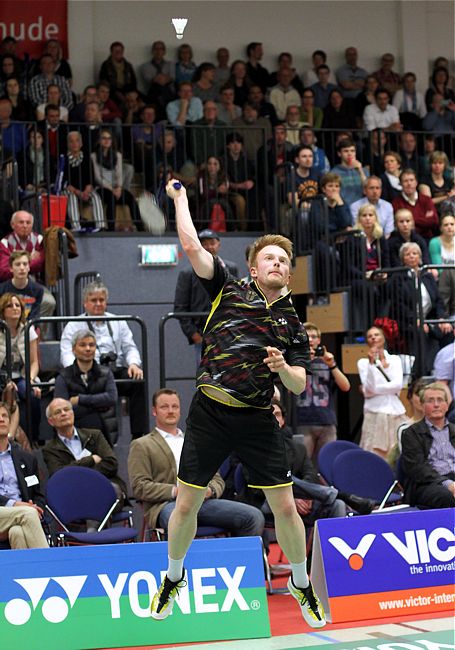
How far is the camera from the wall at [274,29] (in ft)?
54.9

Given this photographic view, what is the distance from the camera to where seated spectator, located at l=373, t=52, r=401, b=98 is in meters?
17.3

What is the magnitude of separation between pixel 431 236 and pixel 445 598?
6.01m

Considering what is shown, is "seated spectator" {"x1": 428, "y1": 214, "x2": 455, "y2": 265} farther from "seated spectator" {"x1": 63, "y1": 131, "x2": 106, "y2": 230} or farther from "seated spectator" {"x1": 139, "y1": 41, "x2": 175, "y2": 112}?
"seated spectator" {"x1": 139, "y1": 41, "x2": 175, "y2": 112}

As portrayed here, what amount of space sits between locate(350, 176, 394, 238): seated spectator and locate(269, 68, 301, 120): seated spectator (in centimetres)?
341

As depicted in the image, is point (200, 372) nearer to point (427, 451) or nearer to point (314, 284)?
point (427, 451)

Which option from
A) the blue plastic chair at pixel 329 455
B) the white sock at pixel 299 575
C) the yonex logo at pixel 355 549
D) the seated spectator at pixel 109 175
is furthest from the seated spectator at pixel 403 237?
the white sock at pixel 299 575

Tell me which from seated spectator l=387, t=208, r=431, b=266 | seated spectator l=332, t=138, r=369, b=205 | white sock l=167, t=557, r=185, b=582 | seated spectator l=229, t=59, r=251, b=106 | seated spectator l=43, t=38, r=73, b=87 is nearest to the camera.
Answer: white sock l=167, t=557, r=185, b=582

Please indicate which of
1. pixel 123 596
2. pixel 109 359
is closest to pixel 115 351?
pixel 109 359

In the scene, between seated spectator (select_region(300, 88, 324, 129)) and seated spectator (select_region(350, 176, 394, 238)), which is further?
seated spectator (select_region(300, 88, 324, 129))

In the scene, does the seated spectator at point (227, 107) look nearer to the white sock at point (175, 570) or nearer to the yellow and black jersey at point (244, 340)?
the yellow and black jersey at point (244, 340)

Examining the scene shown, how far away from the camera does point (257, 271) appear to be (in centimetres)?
595

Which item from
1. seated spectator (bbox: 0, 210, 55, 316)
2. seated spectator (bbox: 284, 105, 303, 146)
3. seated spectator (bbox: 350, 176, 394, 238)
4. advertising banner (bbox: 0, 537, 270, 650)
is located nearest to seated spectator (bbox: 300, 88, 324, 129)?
seated spectator (bbox: 284, 105, 303, 146)

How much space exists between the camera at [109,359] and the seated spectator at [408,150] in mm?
6257

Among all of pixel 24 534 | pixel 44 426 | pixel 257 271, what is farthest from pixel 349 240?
pixel 257 271
